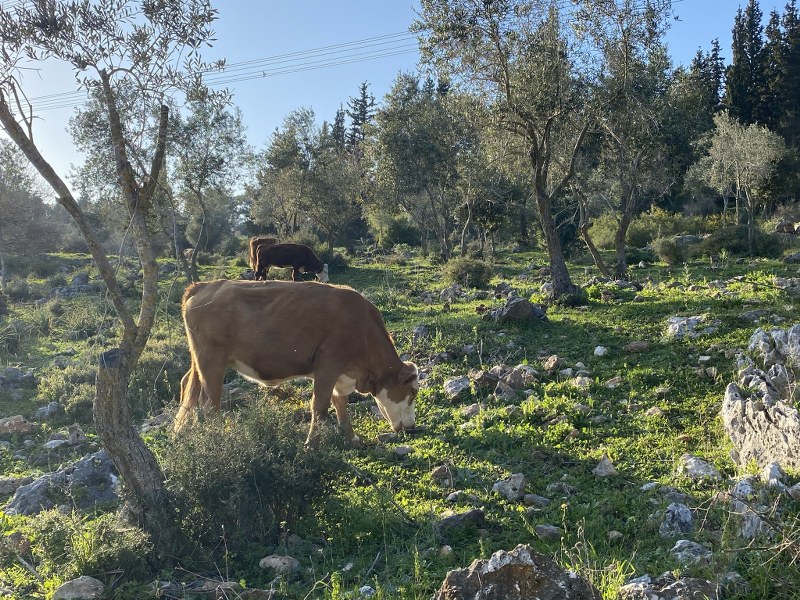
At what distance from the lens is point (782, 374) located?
23.1 feet

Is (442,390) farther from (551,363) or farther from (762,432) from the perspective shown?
(762,432)

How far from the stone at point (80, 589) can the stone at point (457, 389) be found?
592 centimetres

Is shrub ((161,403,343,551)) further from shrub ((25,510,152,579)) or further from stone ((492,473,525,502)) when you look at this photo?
stone ((492,473,525,502))

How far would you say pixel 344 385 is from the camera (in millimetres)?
8656

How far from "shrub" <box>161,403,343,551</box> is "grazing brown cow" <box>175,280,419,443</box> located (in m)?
1.78

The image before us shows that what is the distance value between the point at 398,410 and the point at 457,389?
1375 millimetres

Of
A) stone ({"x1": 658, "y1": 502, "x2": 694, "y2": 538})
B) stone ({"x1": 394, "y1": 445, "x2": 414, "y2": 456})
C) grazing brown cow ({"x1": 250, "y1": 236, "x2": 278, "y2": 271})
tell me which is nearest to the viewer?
stone ({"x1": 658, "y1": 502, "x2": 694, "y2": 538})

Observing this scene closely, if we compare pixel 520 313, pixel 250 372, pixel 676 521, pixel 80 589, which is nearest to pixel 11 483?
pixel 250 372

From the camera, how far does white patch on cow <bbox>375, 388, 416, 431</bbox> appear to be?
8734 millimetres

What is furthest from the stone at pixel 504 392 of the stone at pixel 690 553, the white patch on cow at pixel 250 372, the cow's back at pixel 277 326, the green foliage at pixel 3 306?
the green foliage at pixel 3 306

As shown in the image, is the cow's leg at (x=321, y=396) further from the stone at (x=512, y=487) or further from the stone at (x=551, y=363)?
the stone at (x=551, y=363)

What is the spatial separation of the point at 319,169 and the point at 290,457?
3507 cm

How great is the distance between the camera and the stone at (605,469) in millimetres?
6500

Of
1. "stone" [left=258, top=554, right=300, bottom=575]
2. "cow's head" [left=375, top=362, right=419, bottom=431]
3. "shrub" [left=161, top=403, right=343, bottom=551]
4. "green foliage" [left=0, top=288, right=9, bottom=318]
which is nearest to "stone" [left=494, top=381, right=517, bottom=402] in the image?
"cow's head" [left=375, top=362, right=419, bottom=431]
